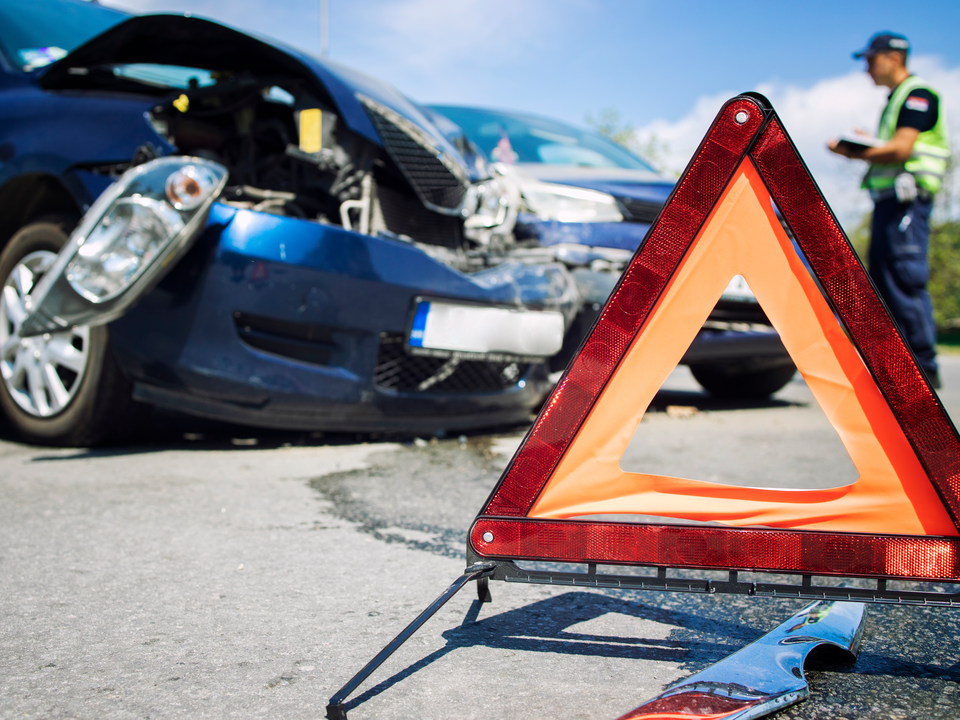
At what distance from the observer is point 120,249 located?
274 cm

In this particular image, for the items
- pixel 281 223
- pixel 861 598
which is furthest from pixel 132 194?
pixel 861 598

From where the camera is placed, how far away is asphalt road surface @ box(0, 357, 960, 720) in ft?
4.45

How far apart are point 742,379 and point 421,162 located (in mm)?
2982

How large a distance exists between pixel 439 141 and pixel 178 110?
105cm

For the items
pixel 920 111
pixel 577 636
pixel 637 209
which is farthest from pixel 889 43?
pixel 577 636

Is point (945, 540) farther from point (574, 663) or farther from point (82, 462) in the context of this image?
point (82, 462)

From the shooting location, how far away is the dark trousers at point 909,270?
4629 mm

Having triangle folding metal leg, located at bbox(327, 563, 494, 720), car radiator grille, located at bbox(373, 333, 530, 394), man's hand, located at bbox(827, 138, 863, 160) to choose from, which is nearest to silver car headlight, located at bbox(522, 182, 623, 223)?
car radiator grille, located at bbox(373, 333, 530, 394)

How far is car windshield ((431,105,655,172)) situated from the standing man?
136 cm

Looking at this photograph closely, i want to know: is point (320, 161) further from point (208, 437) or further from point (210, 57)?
point (208, 437)

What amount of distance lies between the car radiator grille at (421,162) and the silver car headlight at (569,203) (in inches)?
25.1

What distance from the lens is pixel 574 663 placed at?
151 cm

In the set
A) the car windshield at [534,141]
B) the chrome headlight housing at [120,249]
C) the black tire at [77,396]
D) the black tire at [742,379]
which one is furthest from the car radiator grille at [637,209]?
the black tire at [77,396]

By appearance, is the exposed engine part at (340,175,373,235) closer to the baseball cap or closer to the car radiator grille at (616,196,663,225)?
the car radiator grille at (616,196,663,225)
